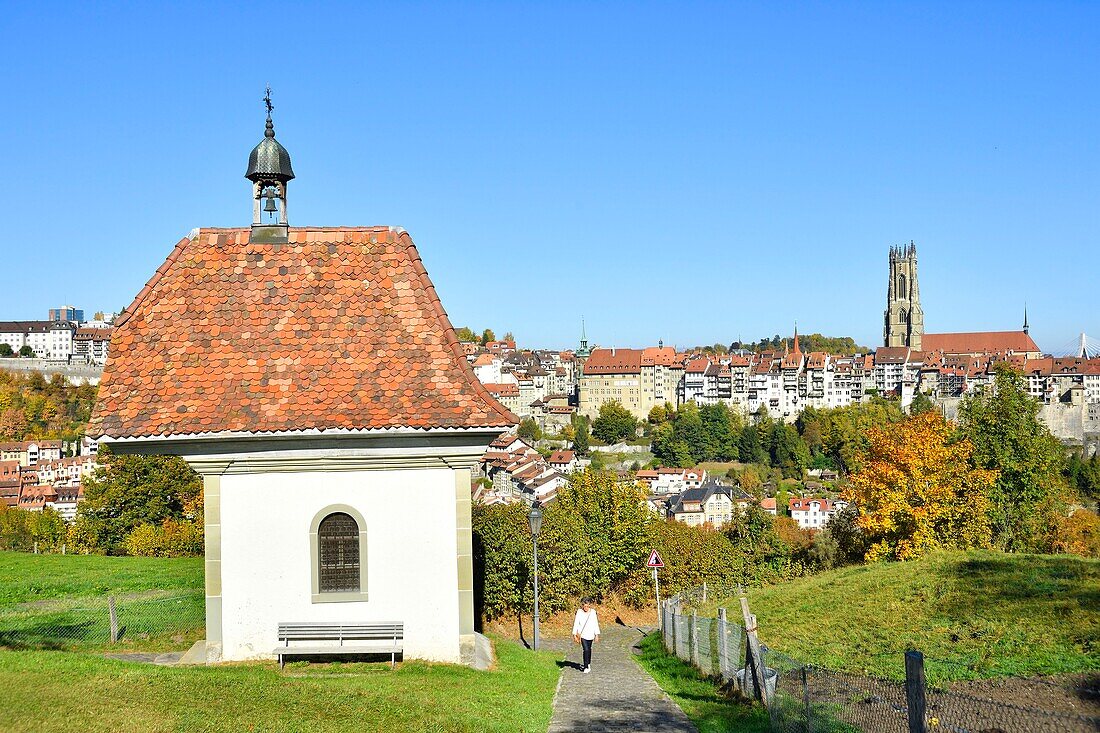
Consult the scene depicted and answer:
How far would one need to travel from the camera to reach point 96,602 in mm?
15336

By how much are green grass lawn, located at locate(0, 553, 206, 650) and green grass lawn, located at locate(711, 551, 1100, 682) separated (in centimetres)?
793

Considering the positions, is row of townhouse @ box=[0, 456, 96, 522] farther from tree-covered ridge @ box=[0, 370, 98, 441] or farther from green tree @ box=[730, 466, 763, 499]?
green tree @ box=[730, 466, 763, 499]

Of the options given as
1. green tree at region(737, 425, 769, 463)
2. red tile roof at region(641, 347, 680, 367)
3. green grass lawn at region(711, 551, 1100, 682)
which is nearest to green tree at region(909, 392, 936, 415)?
green tree at region(737, 425, 769, 463)

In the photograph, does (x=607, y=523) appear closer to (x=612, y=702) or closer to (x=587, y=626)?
(x=587, y=626)

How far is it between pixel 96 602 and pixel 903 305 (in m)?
190

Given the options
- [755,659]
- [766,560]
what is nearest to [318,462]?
[755,659]

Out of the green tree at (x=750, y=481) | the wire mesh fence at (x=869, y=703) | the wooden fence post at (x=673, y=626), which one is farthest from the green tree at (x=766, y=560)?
the green tree at (x=750, y=481)

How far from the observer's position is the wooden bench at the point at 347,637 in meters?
11.1

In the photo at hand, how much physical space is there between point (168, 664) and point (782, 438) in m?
139

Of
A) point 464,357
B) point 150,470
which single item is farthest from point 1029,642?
point 150,470

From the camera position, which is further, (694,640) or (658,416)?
(658,416)

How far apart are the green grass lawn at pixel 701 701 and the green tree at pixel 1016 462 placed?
18908 mm

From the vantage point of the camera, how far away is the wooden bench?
36.4ft

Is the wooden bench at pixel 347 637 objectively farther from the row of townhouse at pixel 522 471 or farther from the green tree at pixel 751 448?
the green tree at pixel 751 448
